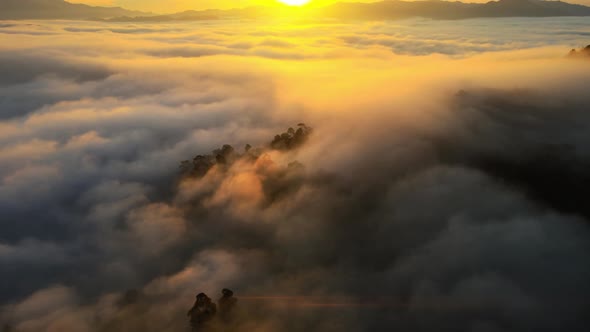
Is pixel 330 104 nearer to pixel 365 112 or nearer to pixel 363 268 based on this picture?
pixel 365 112

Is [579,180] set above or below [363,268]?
above

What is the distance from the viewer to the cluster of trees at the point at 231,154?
358 ft

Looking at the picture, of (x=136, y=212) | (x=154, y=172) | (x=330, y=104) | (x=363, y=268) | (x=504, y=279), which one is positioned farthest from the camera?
(x=330, y=104)

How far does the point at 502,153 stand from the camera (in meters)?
101

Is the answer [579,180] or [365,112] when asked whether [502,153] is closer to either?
[579,180]

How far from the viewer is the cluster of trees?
10906 centimetres

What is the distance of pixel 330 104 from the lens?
550 ft

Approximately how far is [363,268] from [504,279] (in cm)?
2081

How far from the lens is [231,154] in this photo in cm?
11425

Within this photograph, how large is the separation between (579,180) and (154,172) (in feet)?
357

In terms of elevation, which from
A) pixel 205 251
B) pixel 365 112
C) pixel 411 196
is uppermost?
pixel 365 112

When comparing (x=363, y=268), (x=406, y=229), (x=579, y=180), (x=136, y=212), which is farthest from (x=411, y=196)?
(x=136, y=212)

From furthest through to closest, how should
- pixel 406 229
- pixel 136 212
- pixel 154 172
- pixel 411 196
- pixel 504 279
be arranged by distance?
pixel 154 172 → pixel 136 212 → pixel 411 196 → pixel 406 229 → pixel 504 279

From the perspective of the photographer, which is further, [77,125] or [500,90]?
[77,125]
